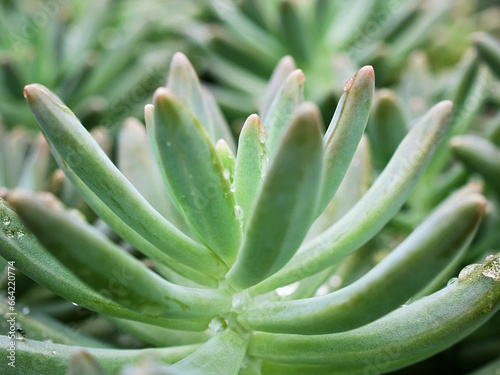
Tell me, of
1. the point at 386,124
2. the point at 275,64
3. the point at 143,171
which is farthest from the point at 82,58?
the point at 386,124

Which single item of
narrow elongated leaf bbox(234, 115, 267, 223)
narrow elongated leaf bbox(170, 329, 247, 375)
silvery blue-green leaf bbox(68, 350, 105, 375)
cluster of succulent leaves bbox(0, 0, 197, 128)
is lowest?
silvery blue-green leaf bbox(68, 350, 105, 375)

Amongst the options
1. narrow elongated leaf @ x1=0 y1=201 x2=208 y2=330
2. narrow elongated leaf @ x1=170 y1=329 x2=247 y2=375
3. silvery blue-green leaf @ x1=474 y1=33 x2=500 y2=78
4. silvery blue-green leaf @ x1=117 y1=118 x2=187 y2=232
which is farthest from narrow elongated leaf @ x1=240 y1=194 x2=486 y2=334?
silvery blue-green leaf @ x1=474 y1=33 x2=500 y2=78

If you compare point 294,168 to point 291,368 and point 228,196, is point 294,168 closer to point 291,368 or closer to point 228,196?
point 228,196

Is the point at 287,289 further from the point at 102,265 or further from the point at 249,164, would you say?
the point at 102,265

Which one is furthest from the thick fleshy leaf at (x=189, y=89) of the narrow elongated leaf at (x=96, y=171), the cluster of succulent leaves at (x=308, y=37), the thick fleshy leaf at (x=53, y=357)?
the cluster of succulent leaves at (x=308, y=37)

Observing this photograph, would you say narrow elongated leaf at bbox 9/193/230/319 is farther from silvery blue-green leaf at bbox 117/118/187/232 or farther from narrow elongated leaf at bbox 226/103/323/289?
silvery blue-green leaf at bbox 117/118/187/232

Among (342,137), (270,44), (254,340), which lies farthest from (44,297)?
(270,44)
